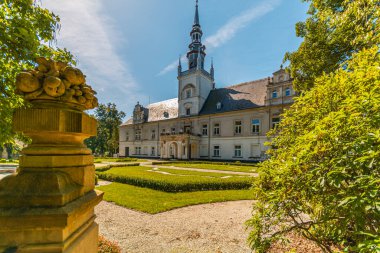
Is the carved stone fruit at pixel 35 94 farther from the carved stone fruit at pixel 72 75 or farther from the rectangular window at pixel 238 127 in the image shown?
the rectangular window at pixel 238 127

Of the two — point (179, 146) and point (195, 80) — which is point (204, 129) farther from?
point (195, 80)

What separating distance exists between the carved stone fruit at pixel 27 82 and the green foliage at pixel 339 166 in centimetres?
249

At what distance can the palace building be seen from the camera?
25.7 m

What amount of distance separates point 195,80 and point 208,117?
741 cm

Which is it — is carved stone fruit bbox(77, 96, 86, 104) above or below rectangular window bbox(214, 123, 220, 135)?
below

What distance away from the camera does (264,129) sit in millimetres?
25750

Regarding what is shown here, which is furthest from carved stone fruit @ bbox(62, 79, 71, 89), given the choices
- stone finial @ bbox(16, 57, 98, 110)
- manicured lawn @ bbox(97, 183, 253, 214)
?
manicured lawn @ bbox(97, 183, 253, 214)

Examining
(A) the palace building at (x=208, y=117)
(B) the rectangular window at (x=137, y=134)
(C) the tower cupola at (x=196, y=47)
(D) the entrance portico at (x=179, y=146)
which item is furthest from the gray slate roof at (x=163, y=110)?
(C) the tower cupola at (x=196, y=47)

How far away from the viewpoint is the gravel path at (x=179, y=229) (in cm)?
418

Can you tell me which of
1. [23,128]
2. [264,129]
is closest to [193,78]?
[264,129]

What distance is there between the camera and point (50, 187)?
1.13 metres

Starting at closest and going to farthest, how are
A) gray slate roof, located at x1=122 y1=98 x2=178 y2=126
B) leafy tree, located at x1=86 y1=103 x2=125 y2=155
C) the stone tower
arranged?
the stone tower → gray slate roof, located at x1=122 y1=98 x2=178 y2=126 → leafy tree, located at x1=86 y1=103 x2=125 y2=155

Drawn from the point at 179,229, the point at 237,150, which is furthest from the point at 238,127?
the point at 179,229

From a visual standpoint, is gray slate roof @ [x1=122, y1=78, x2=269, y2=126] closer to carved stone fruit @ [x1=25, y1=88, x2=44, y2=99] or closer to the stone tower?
the stone tower
